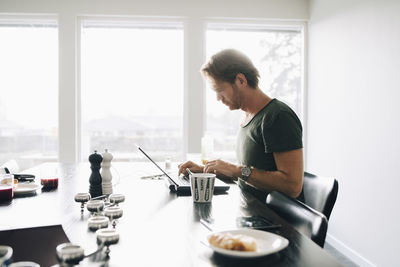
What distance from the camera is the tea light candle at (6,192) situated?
1370mm

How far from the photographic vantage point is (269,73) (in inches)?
155

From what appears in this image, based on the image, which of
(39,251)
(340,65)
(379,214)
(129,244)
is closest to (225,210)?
(129,244)

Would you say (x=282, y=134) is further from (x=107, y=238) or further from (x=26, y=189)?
(x=26, y=189)

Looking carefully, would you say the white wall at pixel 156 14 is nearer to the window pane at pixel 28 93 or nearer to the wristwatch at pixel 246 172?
the window pane at pixel 28 93

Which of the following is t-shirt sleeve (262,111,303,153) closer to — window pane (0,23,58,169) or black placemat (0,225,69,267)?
black placemat (0,225,69,267)

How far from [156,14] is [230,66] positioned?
7.43 feet

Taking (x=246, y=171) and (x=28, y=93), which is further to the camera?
(x=28, y=93)

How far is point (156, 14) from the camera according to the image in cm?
369

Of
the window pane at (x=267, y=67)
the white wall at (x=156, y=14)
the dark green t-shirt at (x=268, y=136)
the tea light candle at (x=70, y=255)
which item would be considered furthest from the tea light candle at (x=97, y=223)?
the window pane at (x=267, y=67)

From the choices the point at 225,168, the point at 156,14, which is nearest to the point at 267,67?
the point at 156,14

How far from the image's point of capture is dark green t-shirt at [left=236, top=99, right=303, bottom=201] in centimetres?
150

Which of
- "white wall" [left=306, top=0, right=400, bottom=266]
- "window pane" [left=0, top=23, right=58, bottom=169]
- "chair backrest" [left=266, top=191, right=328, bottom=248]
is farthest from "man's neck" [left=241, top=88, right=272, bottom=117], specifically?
"window pane" [left=0, top=23, right=58, bottom=169]

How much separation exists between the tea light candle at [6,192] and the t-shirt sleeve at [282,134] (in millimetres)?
1010

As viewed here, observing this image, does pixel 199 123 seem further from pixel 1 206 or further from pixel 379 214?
pixel 1 206
